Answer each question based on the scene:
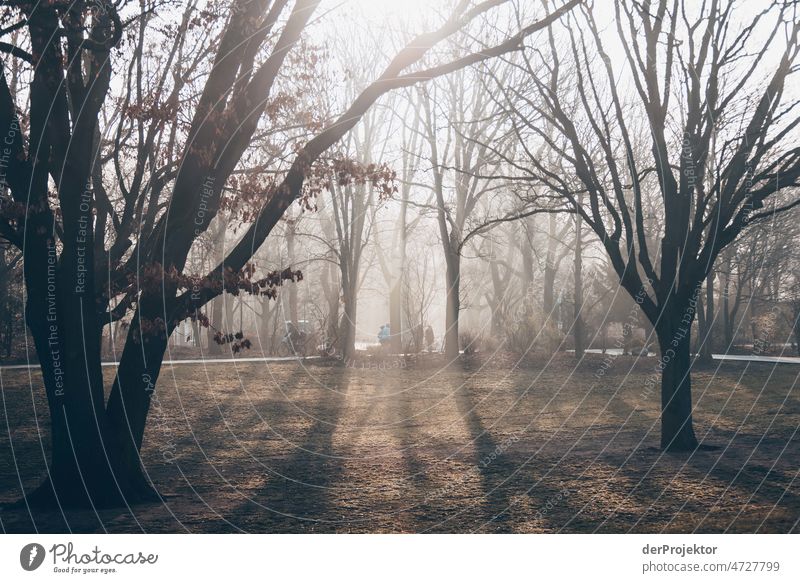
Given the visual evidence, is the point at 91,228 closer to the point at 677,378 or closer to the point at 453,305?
the point at 677,378

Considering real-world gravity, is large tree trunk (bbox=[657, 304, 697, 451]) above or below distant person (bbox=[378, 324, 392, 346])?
below

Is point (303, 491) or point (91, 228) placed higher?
point (91, 228)

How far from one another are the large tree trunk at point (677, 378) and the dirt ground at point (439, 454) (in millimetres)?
468

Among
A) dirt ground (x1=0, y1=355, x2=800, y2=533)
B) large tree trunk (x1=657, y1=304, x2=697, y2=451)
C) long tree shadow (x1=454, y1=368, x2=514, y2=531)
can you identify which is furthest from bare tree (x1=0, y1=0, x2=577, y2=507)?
large tree trunk (x1=657, y1=304, x2=697, y2=451)

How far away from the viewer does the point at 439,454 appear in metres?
13.4

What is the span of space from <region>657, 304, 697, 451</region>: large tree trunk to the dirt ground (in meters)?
0.47

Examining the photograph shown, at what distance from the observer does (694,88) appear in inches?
498

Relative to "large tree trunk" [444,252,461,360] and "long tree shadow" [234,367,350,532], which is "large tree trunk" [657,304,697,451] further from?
"large tree trunk" [444,252,461,360]

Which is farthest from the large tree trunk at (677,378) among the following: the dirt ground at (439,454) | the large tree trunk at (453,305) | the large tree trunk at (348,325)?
the large tree trunk at (348,325)

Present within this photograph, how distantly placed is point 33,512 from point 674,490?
25.4ft

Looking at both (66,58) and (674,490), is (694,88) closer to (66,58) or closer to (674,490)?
(674,490)

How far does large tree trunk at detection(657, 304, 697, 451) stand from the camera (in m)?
12.8

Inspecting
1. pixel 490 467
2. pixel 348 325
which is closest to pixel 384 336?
pixel 348 325

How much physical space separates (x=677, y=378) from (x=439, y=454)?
4048 mm
